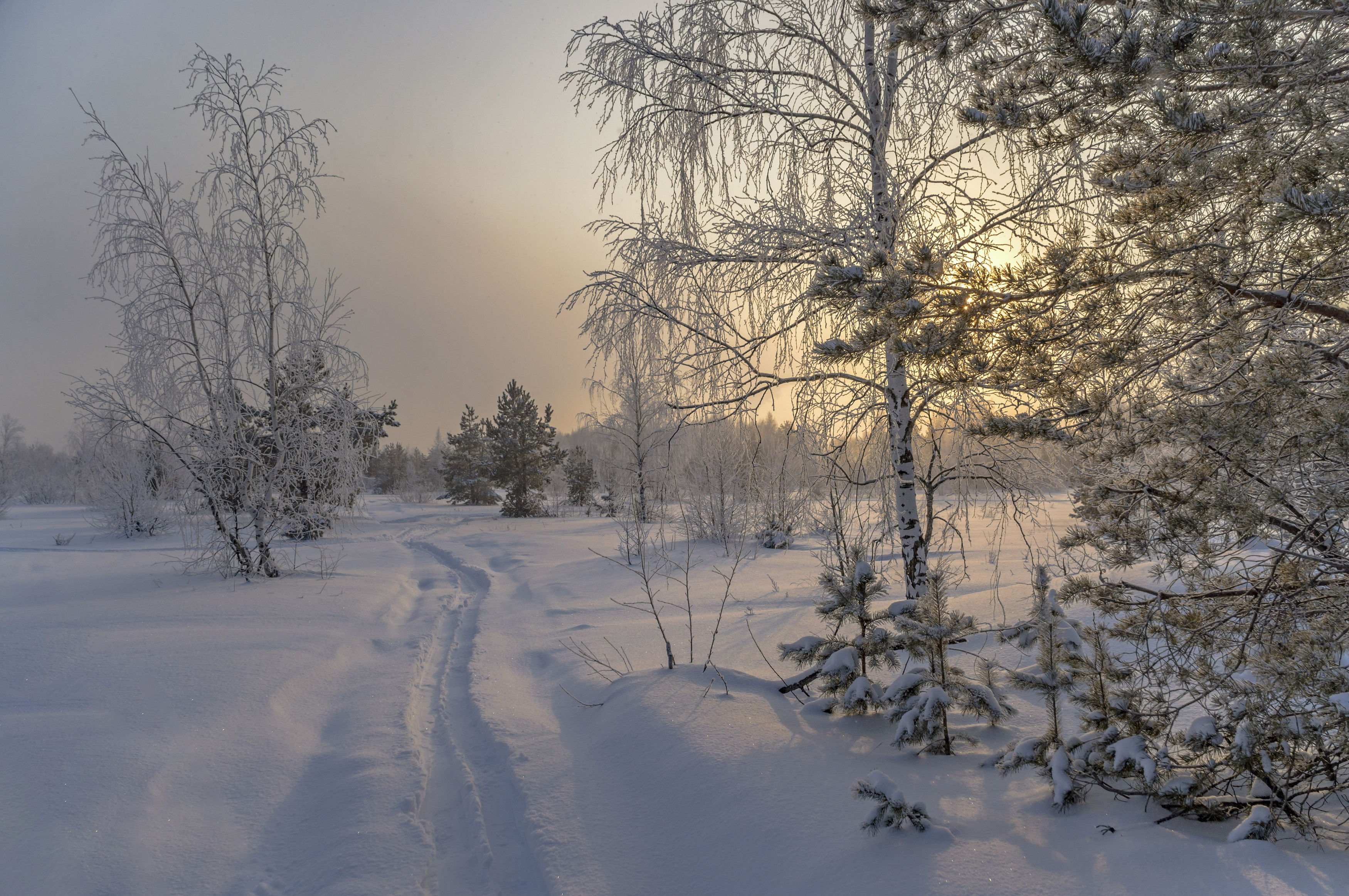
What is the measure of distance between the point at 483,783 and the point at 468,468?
3751cm

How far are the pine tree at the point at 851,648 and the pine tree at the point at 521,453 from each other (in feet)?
93.0

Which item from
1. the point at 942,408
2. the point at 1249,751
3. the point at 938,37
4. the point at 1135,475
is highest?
the point at 938,37

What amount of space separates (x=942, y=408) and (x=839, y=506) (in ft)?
4.28

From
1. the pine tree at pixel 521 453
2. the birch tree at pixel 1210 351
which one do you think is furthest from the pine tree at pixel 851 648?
the pine tree at pixel 521 453

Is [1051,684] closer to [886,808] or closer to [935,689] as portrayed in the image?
[935,689]

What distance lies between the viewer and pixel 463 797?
143 inches

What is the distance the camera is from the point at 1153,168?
254 cm

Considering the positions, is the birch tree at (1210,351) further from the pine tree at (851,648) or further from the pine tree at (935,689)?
the pine tree at (851,648)

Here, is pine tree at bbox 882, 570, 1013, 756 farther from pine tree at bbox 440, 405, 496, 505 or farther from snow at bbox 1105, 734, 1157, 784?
pine tree at bbox 440, 405, 496, 505

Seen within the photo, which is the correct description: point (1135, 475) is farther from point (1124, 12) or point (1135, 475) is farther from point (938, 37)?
point (938, 37)

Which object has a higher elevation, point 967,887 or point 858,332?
point 858,332

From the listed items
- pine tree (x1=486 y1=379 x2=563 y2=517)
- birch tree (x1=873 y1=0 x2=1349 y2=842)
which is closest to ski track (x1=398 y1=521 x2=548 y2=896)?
birch tree (x1=873 y1=0 x2=1349 y2=842)

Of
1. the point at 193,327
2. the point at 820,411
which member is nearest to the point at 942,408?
the point at 820,411

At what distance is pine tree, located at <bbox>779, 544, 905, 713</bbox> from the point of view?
3646mm
